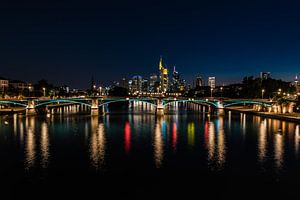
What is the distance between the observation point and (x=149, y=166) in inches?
1096

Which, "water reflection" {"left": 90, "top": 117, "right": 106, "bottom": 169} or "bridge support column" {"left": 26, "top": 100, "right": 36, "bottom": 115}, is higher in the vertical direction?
"bridge support column" {"left": 26, "top": 100, "right": 36, "bottom": 115}

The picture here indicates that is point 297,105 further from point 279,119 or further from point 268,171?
point 268,171

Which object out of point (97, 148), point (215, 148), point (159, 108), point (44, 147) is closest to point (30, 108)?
point (159, 108)

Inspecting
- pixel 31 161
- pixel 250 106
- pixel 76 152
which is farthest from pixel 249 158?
pixel 250 106

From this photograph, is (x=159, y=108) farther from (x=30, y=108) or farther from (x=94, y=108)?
(x=30, y=108)

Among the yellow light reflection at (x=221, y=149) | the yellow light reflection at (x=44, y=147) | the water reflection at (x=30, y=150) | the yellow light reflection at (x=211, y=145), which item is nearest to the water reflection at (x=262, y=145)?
the yellow light reflection at (x=221, y=149)

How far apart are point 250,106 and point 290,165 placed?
81581 millimetres

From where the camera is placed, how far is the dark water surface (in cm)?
2148

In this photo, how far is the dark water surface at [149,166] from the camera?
21484mm

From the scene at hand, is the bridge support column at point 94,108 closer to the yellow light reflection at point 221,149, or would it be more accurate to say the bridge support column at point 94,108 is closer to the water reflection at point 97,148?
the water reflection at point 97,148

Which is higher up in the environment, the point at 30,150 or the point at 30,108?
the point at 30,108

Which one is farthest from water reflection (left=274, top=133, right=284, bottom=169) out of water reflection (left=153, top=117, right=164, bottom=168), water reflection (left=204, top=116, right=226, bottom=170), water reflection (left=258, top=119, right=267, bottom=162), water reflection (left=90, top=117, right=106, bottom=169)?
water reflection (left=90, top=117, right=106, bottom=169)

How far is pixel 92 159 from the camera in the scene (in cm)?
3050

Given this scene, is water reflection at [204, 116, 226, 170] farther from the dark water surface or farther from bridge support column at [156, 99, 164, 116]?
bridge support column at [156, 99, 164, 116]
